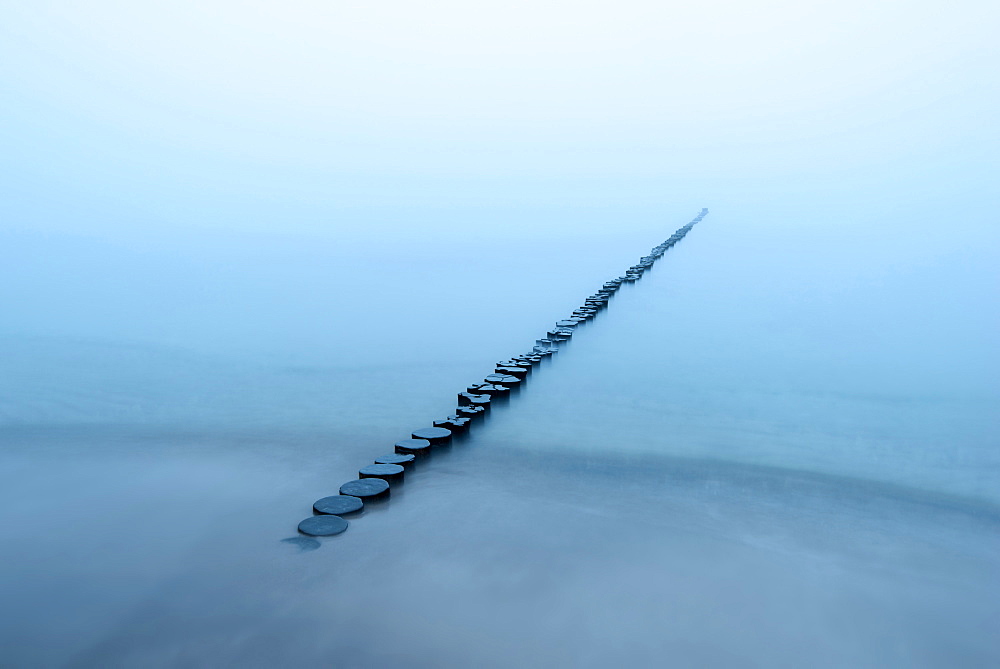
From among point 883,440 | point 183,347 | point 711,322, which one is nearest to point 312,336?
point 183,347

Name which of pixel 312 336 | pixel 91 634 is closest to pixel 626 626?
pixel 91 634

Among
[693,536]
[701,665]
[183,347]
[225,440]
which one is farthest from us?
[183,347]

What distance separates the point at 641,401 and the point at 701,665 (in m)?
2.87

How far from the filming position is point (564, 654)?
2.03 metres

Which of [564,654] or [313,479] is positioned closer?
[564,654]

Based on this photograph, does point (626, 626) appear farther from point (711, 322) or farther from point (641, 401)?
point (711, 322)

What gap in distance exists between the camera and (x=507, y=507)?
121 inches

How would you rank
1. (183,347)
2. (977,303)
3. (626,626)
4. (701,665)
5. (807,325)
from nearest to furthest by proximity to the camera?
(701,665)
(626,626)
(183,347)
(807,325)
(977,303)

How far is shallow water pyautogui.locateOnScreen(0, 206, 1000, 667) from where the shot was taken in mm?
2113

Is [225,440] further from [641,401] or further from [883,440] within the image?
[883,440]

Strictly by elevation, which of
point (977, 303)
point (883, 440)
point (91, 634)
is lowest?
point (91, 634)

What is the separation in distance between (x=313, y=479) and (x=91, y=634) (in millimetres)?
1369

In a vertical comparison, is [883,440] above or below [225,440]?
above

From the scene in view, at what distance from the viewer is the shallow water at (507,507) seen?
2113 mm
